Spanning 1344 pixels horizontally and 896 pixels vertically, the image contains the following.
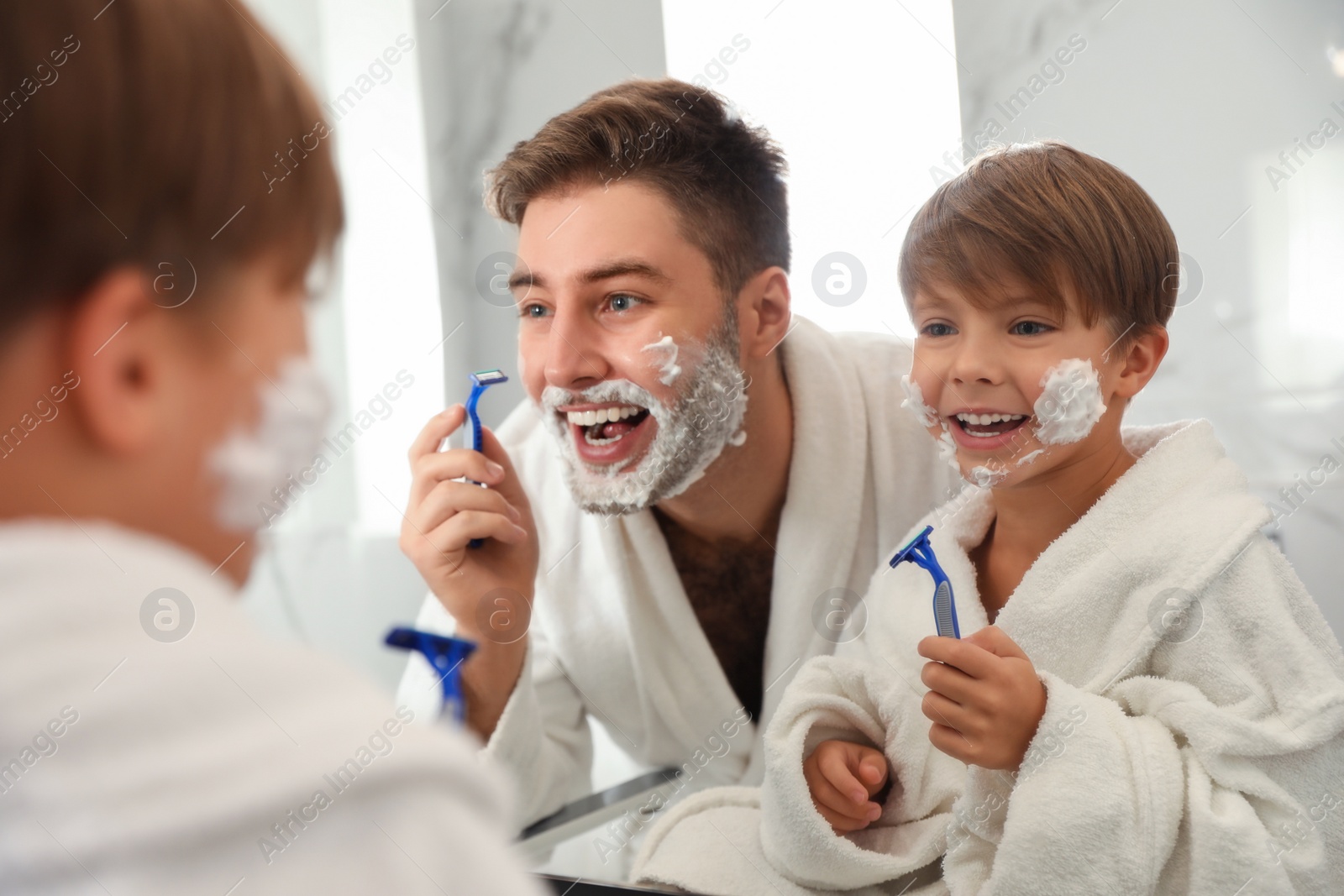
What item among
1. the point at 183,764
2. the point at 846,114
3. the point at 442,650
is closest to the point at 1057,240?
the point at 846,114

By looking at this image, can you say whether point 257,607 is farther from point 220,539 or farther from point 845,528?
point 220,539

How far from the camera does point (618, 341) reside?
0.86 metres

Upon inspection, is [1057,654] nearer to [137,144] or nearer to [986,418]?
[986,418]

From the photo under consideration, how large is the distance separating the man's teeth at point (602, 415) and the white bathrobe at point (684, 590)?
0.23ft

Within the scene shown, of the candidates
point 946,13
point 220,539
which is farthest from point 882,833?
point 946,13

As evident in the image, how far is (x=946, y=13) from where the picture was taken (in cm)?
87

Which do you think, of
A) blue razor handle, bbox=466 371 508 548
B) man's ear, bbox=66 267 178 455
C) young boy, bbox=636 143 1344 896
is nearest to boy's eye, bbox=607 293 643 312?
blue razor handle, bbox=466 371 508 548

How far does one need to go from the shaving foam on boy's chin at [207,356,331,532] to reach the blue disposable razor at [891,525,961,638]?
372mm

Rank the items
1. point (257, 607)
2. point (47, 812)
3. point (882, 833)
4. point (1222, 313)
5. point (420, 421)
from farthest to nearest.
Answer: point (420, 421) → point (257, 607) → point (1222, 313) → point (882, 833) → point (47, 812)

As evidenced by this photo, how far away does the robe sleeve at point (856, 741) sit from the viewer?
60cm

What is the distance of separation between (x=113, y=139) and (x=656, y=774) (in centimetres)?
79

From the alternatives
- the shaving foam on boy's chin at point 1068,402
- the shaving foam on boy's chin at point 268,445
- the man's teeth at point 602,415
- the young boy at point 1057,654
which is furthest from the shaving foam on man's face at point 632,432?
the shaving foam on boy's chin at point 268,445

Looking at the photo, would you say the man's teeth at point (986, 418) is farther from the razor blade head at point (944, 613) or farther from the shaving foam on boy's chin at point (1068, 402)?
the razor blade head at point (944, 613)

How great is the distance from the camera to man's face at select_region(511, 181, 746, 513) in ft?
2.79
